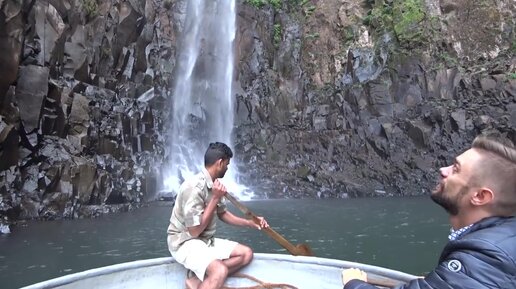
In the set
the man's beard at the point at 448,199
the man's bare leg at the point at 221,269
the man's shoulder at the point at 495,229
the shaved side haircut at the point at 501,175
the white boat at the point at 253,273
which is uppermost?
the shaved side haircut at the point at 501,175

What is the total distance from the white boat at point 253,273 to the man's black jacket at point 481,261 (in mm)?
2670

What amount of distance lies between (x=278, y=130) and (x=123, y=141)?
1193 centimetres

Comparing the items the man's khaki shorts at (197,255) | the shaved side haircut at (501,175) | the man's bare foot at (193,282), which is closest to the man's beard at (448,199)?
the shaved side haircut at (501,175)

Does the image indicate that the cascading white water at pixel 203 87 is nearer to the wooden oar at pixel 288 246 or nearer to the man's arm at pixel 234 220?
the wooden oar at pixel 288 246

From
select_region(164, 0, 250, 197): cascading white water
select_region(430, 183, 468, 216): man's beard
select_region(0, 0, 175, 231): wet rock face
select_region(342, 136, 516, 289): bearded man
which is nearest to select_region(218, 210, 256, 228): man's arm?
select_region(342, 136, 516, 289): bearded man

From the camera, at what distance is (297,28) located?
1420 inches

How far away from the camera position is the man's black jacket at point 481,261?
1.68 meters

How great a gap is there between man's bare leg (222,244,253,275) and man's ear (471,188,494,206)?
116 inches

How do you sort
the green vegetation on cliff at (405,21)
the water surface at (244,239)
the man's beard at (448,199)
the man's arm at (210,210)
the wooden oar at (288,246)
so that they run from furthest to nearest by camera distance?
the green vegetation on cliff at (405,21)
the water surface at (244,239)
the man's arm at (210,210)
the wooden oar at (288,246)
the man's beard at (448,199)

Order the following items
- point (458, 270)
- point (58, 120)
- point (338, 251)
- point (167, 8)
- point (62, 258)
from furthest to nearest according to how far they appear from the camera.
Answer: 1. point (167, 8)
2. point (58, 120)
3. point (338, 251)
4. point (62, 258)
5. point (458, 270)

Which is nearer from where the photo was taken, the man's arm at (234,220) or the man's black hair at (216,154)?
the man's black hair at (216,154)

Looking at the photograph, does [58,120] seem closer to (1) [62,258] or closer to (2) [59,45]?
(2) [59,45]

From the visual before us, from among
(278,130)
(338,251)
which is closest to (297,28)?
(278,130)

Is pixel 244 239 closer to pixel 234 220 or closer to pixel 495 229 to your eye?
pixel 234 220
